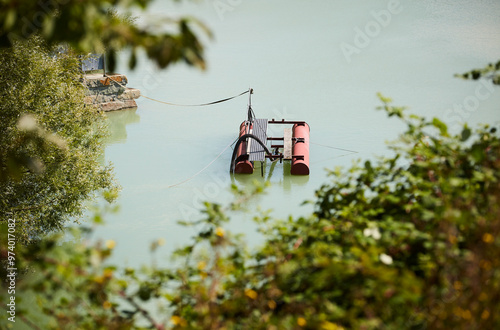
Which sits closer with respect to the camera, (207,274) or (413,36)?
(207,274)

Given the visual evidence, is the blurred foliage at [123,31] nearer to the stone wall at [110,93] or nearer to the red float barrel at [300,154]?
the red float barrel at [300,154]

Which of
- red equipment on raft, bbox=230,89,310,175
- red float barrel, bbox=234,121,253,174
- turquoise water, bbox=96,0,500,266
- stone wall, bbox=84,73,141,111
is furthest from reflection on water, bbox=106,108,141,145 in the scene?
red float barrel, bbox=234,121,253,174

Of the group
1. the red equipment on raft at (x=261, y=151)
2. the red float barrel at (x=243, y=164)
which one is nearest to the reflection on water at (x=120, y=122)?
the red equipment on raft at (x=261, y=151)

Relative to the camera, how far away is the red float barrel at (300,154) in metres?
9.32

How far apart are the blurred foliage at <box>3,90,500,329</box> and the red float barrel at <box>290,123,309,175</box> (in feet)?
24.1

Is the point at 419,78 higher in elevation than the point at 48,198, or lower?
higher

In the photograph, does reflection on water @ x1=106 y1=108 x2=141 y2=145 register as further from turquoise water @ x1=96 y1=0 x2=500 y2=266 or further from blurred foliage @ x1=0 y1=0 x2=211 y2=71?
blurred foliage @ x1=0 y1=0 x2=211 y2=71

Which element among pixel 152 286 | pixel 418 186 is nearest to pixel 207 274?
pixel 152 286

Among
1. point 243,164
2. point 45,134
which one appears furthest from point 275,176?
point 45,134

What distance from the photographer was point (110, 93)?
45.4ft

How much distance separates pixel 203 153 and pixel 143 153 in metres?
1.18

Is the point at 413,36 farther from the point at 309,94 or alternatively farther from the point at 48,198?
the point at 48,198

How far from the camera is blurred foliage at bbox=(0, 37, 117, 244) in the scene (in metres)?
6.10

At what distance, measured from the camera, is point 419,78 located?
51.8 ft
